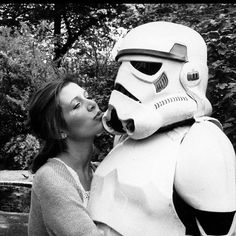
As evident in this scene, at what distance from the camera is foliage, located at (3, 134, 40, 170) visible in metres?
9.38

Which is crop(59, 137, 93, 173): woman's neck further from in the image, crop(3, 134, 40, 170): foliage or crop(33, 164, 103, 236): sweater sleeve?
crop(3, 134, 40, 170): foliage

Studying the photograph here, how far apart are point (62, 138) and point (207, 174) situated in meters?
0.72

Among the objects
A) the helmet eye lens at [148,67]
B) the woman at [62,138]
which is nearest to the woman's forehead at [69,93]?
the woman at [62,138]

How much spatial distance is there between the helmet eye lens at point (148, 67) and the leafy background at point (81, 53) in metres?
0.69

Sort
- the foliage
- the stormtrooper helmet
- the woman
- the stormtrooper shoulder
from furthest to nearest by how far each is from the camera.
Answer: the foliage
the woman
the stormtrooper helmet
the stormtrooper shoulder

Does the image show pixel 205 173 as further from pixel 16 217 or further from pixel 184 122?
pixel 16 217

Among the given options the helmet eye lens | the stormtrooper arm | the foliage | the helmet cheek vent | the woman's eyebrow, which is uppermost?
the helmet eye lens

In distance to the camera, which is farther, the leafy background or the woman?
the leafy background

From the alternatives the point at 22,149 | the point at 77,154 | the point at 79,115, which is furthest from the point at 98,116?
the point at 22,149

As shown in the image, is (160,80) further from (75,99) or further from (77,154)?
(77,154)

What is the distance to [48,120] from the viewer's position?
2.31 meters

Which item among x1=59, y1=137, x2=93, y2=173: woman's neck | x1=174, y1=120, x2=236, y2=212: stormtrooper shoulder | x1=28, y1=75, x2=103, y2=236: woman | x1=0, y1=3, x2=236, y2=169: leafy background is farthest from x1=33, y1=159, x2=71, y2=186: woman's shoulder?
x1=0, y1=3, x2=236, y2=169: leafy background

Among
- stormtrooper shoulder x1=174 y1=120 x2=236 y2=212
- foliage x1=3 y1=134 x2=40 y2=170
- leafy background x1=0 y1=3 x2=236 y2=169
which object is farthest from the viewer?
foliage x1=3 y1=134 x2=40 y2=170

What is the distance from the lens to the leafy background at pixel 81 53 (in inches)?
136
